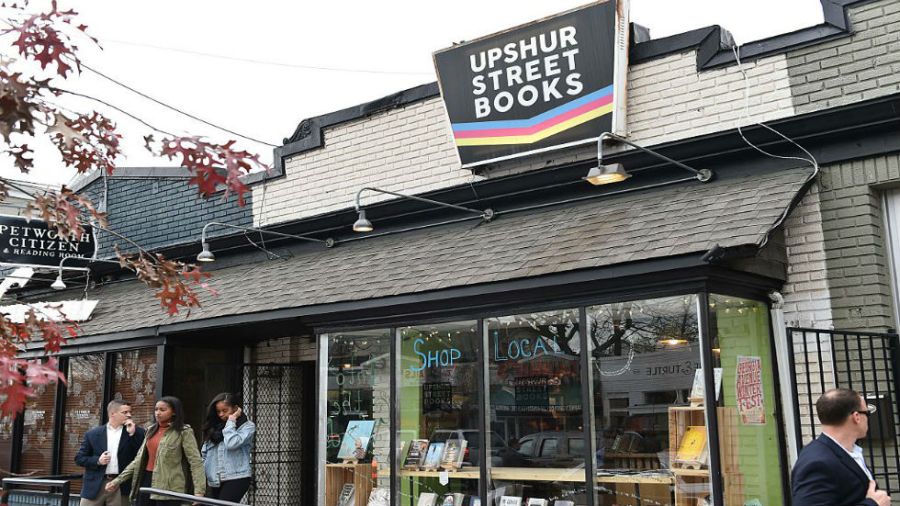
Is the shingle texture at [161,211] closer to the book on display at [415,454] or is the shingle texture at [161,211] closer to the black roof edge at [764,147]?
the black roof edge at [764,147]

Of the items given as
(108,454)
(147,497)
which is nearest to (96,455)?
(108,454)

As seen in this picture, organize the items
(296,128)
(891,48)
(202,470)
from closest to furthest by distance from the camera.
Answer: (891,48)
(202,470)
(296,128)

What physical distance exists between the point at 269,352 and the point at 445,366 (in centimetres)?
438

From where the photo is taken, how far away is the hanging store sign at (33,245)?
13.1m

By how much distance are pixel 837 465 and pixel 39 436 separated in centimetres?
1180

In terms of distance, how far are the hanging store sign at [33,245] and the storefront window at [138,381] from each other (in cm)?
201

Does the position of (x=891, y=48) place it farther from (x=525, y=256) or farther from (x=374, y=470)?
(x=374, y=470)

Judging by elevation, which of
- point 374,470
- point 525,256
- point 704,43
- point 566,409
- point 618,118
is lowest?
point 374,470

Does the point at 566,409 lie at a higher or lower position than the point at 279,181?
lower

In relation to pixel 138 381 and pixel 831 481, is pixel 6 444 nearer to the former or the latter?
pixel 138 381

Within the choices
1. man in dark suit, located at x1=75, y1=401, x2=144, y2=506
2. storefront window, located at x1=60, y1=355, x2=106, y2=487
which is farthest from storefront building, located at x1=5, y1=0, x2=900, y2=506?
storefront window, located at x1=60, y1=355, x2=106, y2=487

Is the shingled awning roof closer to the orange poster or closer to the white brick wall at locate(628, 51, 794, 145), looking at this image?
the white brick wall at locate(628, 51, 794, 145)

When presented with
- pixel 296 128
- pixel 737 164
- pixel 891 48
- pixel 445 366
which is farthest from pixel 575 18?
pixel 296 128

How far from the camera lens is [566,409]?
811cm
